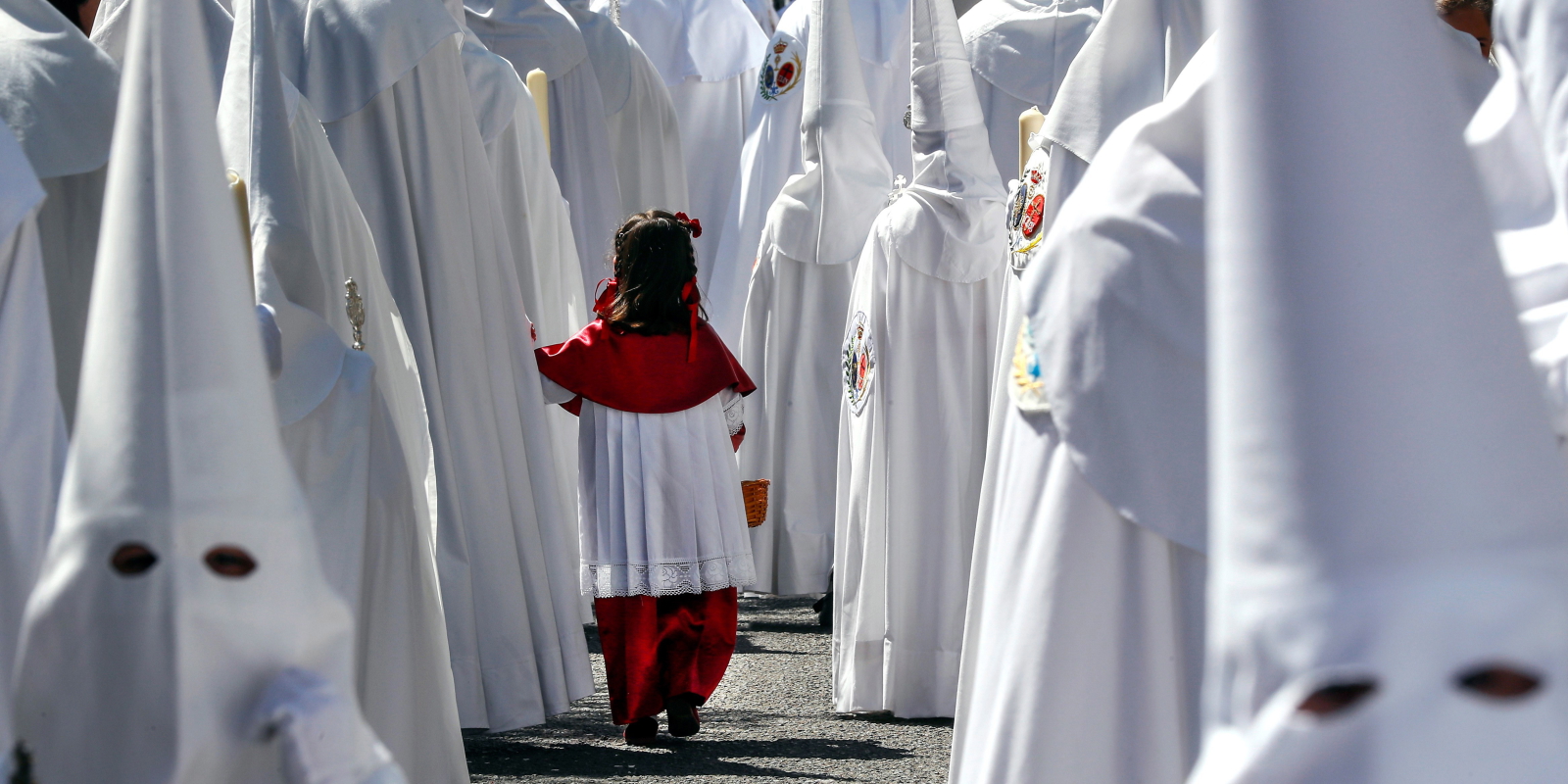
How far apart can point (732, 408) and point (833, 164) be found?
54.2 inches

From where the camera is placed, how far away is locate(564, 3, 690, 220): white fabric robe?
24.4ft

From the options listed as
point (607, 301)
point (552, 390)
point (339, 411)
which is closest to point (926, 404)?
point (607, 301)

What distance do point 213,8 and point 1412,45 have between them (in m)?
2.90

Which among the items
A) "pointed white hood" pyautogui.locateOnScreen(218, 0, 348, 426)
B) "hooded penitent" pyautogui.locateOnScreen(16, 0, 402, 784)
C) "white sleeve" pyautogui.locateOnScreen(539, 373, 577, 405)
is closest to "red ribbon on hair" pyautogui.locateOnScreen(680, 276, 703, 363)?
"white sleeve" pyautogui.locateOnScreen(539, 373, 577, 405)

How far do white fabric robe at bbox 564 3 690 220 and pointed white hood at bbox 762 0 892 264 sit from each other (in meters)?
1.40

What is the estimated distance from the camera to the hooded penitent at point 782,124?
7941 millimetres

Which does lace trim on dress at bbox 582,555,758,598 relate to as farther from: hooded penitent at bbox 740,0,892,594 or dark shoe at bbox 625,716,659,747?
hooded penitent at bbox 740,0,892,594

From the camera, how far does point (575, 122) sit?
724cm

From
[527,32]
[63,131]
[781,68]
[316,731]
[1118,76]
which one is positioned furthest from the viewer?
[781,68]

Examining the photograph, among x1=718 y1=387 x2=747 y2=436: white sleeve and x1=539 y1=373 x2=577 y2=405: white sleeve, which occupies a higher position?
x1=539 y1=373 x2=577 y2=405: white sleeve

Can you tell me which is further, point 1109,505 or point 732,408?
point 732,408

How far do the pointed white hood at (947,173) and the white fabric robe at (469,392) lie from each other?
1174 mm

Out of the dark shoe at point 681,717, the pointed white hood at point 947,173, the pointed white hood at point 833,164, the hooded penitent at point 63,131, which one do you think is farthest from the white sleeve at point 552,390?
the hooded penitent at point 63,131

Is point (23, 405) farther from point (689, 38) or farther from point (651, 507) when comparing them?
point (689, 38)
